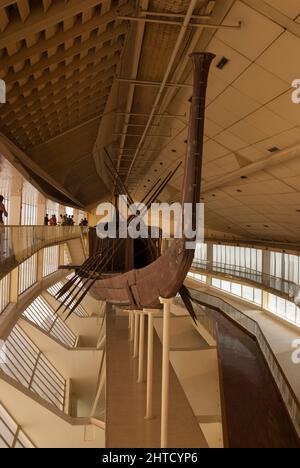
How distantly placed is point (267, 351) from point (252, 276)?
11549 mm

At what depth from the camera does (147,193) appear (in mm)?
8016

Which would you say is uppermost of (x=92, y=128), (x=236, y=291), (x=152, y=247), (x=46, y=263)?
(x=92, y=128)

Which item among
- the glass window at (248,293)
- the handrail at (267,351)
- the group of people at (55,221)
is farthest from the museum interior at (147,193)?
the glass window at (248,293)

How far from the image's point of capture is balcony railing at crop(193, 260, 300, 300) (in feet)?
60.9

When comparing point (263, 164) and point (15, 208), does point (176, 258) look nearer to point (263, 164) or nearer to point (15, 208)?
point (263, 164)

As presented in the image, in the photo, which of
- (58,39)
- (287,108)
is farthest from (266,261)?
(58,39)

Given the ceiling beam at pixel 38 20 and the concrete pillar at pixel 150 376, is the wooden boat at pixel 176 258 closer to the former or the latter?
the concrete pillar at pixel 150 376

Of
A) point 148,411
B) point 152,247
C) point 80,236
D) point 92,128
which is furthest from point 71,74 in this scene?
point 80,236

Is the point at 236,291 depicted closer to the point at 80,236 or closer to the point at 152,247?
the point at 80,236

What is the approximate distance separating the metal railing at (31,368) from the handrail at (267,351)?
18.6 feet

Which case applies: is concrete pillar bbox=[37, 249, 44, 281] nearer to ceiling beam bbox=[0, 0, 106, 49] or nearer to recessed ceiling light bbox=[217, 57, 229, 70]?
recessed ceiling light bbox=[217, 57, 229, 70]

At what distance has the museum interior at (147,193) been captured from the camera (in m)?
5.64

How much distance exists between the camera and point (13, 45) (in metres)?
5.36

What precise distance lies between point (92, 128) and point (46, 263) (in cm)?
1101
